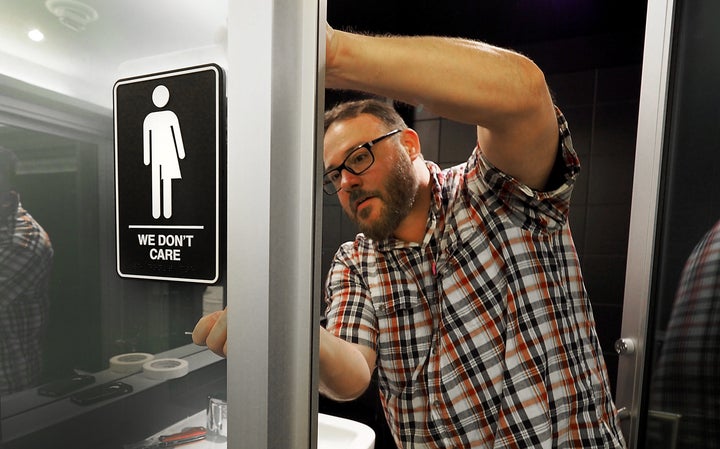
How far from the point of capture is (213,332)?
240 mm

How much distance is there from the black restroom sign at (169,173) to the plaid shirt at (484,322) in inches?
24.7

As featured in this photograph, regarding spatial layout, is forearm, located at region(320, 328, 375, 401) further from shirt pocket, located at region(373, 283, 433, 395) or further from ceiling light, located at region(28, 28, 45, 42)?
ceiling light, located at region(28, 28, 45, 42)

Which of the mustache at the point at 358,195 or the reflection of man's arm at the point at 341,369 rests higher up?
the mustache at the point at 358,195

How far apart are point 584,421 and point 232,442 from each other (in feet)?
2.59

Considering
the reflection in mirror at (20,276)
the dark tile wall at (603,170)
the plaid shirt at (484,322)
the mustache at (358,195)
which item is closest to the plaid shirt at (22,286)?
the reflection in mirror at (20,276)

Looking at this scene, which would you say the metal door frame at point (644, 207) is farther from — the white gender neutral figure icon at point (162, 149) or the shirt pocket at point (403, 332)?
the white gender neutral figure icon at point (162, 149)

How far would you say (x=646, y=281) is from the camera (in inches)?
30.5

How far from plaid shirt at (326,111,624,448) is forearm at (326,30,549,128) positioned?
28 centimetres

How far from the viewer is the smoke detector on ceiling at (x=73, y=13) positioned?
26 cm

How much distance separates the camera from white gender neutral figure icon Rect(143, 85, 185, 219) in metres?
0.25

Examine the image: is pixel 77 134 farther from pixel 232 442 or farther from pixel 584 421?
pixel 584 421

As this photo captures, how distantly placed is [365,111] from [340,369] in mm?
629

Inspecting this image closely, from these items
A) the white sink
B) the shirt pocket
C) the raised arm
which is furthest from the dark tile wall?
the raised arm

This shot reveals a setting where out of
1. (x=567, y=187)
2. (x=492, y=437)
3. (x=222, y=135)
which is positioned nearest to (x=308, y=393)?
(x=222, y=135)
